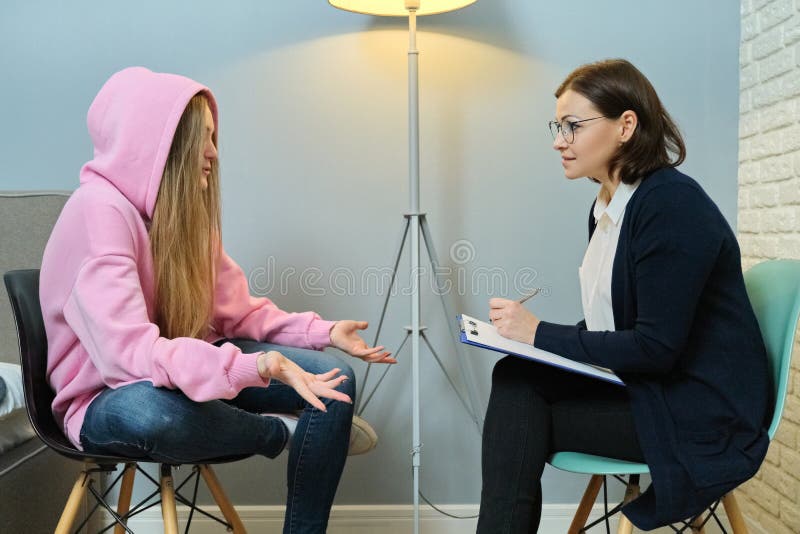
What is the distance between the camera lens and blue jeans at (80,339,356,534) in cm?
154

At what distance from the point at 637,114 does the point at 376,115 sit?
101 centimetres

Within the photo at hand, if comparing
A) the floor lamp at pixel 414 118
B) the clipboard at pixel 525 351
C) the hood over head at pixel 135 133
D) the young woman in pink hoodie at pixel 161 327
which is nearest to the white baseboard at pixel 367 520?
the floor lamp at pixel 414 118

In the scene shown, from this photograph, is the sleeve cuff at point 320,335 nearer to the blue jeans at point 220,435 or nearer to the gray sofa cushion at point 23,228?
the blue jeans at point 220,435

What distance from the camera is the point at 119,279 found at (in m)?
1.59

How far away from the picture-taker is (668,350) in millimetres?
1547

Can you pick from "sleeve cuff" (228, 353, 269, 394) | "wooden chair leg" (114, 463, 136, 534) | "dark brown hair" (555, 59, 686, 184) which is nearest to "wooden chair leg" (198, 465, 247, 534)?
"wooden chair leg" (114, 463, 136, 534)

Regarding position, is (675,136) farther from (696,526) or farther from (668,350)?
(696,526)

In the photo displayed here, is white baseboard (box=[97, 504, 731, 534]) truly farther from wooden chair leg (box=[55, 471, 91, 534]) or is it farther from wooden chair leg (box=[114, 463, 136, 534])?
wooden chair leg (box=[55, 471, 91, 534])

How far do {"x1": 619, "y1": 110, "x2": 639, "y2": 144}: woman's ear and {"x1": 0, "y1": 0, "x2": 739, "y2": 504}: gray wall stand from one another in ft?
2.68

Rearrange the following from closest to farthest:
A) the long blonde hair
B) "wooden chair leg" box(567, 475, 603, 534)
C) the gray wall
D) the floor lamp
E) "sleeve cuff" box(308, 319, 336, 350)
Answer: the long blonde hair → "wooden chair leg" box(567, 475, 603, 534) → "sleeve cuff" box(308, 319, 336, 350) → the floor lamp → the gray wall

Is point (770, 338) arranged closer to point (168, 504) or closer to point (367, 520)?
point (168, 504)

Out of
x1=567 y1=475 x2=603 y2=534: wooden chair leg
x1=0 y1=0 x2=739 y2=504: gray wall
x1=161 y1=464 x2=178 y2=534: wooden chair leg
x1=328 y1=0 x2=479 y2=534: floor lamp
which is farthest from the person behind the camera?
x1=0 y1=0 x2=739 y2=504: gray wall

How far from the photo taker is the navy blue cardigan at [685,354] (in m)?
1.51

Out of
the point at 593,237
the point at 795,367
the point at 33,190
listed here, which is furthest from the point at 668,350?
the point at 33,190
